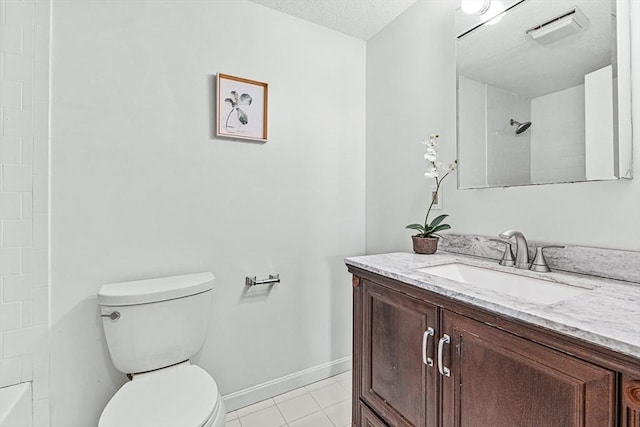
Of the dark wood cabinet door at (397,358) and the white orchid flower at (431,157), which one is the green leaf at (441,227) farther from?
the dark wood cabinet door at (397,358)

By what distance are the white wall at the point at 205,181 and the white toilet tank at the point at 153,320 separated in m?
0.17

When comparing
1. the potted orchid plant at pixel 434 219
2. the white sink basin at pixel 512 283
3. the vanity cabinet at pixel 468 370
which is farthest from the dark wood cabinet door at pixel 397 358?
the potted orchid plant at pixel 434 219

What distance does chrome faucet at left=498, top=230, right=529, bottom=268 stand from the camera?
1149 mm

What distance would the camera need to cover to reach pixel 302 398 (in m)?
1.81

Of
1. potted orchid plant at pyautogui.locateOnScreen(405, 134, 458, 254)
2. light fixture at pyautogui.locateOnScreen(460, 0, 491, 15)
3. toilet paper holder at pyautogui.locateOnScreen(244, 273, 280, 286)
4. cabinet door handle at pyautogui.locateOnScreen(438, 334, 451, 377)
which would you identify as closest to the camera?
cabinet door handle at pyautogui.locateOnScreen(438, 334, 451, 377)

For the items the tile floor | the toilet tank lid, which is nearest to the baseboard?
the tile floor

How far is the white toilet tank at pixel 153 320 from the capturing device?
4.15 ft

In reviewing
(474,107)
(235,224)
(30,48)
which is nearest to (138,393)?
(235,224)

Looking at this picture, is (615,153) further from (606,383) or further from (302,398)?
(302,398)

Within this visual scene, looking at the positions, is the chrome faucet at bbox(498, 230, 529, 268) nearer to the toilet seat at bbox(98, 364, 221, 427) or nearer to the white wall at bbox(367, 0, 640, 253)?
the white wall at bbox(367, 0, 640, 253)

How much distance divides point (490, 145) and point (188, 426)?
5.37 feet

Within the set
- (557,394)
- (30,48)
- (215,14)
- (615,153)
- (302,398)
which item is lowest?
(302,398)

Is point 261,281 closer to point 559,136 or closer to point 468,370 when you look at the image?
point 468,370

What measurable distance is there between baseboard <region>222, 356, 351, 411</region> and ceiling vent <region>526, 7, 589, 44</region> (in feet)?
6.82
